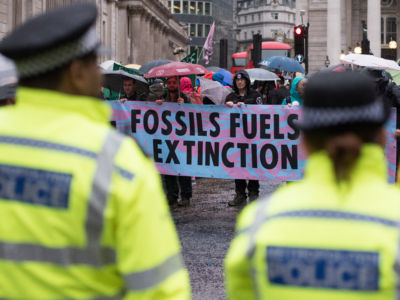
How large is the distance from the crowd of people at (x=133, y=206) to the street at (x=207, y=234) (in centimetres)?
385

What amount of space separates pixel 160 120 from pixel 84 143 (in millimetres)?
7601

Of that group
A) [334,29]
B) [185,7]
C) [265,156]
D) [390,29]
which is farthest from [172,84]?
[185,7]

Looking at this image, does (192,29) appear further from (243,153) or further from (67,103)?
(67,103)

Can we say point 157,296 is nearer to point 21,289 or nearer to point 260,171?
point 21,289

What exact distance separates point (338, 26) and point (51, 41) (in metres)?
54.7

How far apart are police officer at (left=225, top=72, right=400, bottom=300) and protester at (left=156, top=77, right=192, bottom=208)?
7.95m

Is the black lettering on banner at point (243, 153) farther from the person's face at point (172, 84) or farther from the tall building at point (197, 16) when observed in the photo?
the tall building at point (197, 16)

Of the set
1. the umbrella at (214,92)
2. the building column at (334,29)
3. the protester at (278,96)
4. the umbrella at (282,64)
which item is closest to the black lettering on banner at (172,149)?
Answer: the umbrella at (214,92)

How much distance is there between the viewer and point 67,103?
86.3 inches

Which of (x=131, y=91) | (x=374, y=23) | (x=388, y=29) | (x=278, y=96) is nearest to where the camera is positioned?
(x=131, y=91)

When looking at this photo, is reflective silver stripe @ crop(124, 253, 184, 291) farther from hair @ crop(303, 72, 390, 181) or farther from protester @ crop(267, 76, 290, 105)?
protester @ crop(267, 76, 290, 105)

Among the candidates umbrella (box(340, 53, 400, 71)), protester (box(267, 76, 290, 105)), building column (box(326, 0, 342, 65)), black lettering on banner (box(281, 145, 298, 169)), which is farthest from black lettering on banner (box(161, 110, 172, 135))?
building column (box(326, 0, 342, 65))

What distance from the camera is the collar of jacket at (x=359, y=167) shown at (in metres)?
2.08

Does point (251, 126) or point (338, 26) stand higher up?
point (338, 26)
